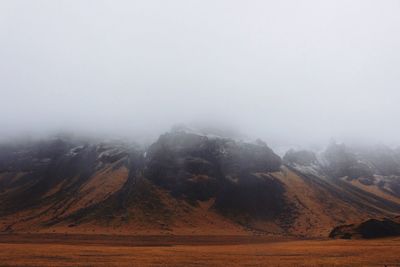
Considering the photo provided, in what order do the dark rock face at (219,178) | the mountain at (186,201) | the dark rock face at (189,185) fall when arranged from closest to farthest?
the mountain at (186,201) → the dark rock face at (189,185) → the dark rock face at (219,178)

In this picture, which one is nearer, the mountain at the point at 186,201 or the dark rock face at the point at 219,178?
the mountain at the point at 186,201

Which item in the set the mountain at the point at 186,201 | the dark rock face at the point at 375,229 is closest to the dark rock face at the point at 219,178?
the mountain at the point at 186,201

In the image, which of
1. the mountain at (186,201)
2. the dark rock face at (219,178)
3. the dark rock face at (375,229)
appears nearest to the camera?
the dark rock face at (375,229)

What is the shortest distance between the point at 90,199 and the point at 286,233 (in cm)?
8192

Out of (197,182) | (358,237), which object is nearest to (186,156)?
(197,182)

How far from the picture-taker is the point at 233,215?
534ft

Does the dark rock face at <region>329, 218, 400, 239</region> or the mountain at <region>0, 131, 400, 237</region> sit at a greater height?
the dark rock face at <region>329, 218, 400, 239</region>

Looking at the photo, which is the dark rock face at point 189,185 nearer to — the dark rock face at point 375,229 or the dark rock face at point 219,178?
the dark rock face at point 219,178

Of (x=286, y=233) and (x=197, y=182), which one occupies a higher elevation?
(x=197, y=182)

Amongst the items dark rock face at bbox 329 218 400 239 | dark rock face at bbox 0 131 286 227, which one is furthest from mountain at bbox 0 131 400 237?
dark rock face at bbox 329 218 400 239

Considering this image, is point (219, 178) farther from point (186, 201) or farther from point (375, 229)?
point (375, 229)

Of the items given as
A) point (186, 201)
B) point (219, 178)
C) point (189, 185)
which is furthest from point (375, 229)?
point (219, 178)

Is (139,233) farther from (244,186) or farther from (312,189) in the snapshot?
(312,189)

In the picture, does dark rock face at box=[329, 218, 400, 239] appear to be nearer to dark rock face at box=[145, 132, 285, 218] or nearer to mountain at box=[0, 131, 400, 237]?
mountain at box=[0, 131, 400, 237]
